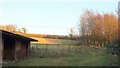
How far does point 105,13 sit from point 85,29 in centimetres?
609

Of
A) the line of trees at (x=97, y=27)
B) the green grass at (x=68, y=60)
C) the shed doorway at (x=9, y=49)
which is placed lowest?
the green grass at (x=68, y=60)

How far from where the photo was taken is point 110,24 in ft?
181

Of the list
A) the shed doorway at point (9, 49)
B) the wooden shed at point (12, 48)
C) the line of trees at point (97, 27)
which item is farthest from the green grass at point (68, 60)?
the line of trees at point (97, 27)

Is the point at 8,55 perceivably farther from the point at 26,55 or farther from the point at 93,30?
the point at 93,30

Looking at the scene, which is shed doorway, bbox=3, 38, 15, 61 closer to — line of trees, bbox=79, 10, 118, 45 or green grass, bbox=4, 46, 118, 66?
green grass, bbox=4, 46, 118, 66

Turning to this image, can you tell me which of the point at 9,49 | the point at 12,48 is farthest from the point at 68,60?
the point at 9,49

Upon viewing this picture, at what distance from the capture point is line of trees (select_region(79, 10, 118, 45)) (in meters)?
55.5

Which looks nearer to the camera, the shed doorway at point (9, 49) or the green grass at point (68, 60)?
the green grass at point (68, 60)

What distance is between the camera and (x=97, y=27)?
190 ft

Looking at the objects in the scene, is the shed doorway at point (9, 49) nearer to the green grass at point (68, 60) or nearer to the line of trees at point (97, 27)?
the green grass at point (68, 60)

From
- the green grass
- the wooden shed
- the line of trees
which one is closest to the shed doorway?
the wooden shed

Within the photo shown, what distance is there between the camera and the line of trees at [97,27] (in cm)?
5547

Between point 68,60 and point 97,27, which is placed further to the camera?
point 97,27

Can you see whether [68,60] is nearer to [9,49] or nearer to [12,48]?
[12,48]
